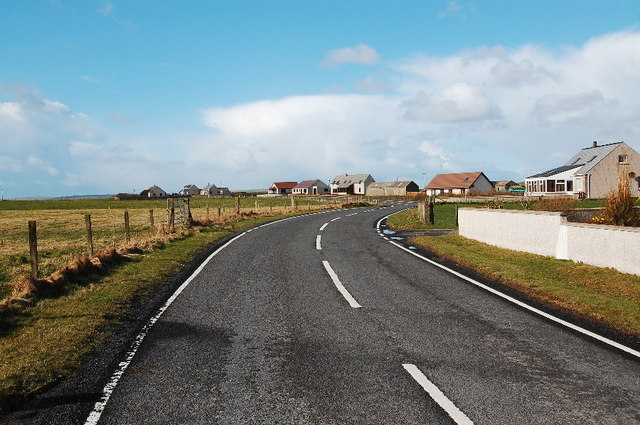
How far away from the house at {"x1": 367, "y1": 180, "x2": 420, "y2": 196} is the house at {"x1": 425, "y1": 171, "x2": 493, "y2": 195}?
17043 mm

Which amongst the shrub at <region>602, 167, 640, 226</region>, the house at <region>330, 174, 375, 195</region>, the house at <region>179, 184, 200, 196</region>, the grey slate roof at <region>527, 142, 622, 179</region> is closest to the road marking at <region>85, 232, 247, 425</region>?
the shrub at <region>602, 167, 640, 226</region>

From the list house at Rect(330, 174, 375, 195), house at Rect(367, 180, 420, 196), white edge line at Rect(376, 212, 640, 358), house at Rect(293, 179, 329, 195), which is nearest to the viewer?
white edge line at Rect(376, 212, 640, 358)

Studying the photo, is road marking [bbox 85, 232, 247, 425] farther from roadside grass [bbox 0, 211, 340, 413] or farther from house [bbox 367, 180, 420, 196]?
house [bbox 367, 180, 420, 196]

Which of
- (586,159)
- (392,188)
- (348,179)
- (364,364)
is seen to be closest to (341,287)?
(364,364)

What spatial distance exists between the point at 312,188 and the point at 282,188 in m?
14.0

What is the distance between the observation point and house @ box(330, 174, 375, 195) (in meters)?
138

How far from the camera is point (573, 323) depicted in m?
7.42

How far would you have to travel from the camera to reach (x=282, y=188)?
155 meters

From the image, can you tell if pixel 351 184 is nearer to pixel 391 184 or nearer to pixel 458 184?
pixel 391 184

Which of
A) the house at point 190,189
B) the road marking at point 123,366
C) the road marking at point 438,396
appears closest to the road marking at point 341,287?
the road marking at point 438,396

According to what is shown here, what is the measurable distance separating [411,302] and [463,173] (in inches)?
4143

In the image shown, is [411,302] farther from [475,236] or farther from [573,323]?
[475,236]

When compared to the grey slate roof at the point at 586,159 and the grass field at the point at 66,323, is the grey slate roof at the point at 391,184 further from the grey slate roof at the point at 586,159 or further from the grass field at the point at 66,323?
the grass field at the point at 66,323

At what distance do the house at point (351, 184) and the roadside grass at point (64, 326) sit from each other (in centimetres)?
12593
